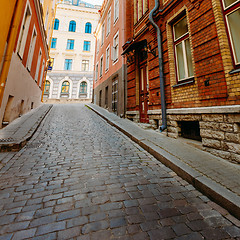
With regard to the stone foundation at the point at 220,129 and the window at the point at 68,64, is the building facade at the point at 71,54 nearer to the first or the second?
the window at the point at 68,64

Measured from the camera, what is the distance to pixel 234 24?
135 inches

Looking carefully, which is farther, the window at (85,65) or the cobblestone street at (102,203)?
the window at (85,65)

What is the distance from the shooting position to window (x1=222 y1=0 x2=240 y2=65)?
333 centimetres

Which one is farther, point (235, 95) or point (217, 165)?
point (235, 95)

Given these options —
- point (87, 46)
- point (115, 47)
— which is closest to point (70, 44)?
point (87, 46)

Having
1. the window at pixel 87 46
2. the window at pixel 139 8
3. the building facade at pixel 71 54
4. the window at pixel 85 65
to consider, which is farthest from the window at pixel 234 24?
the window at pixel 87 46

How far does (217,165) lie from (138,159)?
1.72m

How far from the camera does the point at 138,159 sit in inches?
139

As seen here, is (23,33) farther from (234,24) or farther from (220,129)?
(220,129)

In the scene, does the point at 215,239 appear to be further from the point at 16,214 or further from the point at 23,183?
the point at 23,183

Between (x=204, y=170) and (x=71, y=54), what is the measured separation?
29.7m

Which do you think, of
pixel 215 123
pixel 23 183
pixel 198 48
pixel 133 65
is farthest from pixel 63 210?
pixel 133 65

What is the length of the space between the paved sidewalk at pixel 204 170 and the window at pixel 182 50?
2524 mm

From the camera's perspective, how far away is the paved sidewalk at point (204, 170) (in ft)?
6.35
